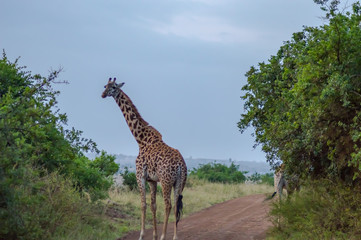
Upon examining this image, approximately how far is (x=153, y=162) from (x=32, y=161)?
10.7ft

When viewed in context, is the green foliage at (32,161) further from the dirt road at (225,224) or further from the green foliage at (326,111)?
the green foliage at (326,111)

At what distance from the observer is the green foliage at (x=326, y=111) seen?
10.8 m

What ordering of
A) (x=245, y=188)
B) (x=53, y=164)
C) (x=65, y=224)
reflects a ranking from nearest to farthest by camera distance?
(x=65, y=224) < (x=53, y=164) < (x=245, y=188)

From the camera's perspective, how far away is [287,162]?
43.1 feet

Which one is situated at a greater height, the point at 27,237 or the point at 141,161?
the point at 141,161

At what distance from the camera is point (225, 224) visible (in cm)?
1636

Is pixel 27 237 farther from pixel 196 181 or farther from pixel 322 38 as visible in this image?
pixel 196 181

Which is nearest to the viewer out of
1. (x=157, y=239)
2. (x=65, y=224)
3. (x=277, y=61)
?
(x=65, y=224)

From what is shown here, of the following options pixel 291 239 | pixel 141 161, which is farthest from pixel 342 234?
pixel 141 161

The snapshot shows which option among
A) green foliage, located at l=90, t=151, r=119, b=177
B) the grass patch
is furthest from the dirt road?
green foliage, located at l=90, t=151, r=119, b=177

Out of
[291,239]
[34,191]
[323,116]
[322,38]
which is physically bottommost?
[291,239]

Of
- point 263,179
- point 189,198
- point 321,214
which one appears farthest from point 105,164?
point 263,179

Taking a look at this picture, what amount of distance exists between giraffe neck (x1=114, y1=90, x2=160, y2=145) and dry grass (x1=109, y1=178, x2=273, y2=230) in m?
2.48

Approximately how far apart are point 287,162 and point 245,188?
15.4 metres
